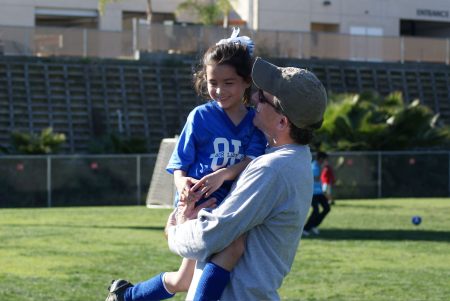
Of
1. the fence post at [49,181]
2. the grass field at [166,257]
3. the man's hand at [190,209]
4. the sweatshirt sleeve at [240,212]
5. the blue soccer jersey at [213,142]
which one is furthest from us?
the fence post at [49,181]

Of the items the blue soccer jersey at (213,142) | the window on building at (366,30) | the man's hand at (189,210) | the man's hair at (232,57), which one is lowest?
the man's hand at (189,210)

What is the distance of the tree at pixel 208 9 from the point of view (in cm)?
5050

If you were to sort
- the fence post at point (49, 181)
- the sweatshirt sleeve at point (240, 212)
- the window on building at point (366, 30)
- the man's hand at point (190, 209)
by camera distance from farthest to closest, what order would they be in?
1. the window on building at point (366, 30)
2. the fence post at point (49, 181)
3. the man's hand at point (190, 209)
4. the sweatshirt sleeve at point (240, 212)

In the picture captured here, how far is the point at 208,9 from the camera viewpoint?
50562 mm

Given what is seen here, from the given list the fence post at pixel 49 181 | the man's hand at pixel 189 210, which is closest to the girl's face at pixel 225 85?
the man's hand at pixel 189 210

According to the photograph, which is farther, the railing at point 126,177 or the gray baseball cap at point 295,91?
the railing at point 126,177

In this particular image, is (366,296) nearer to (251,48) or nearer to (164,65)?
(251,48)

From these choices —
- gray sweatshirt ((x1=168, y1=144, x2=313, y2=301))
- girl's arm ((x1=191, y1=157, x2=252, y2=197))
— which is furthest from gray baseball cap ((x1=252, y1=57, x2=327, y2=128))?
girl's arm ((x1=191, y1=157, x2=252, y2=197))

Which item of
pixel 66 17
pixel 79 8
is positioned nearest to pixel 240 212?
pixel 79 8

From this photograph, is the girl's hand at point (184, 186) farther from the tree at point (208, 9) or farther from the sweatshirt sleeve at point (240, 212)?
the tree at point (208, 9)

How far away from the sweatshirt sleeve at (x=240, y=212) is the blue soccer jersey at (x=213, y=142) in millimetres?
674

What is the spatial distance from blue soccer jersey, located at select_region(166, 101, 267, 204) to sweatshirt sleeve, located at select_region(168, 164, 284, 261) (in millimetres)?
674

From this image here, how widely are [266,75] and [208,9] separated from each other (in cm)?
4647

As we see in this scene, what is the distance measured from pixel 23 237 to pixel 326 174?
1104cm
